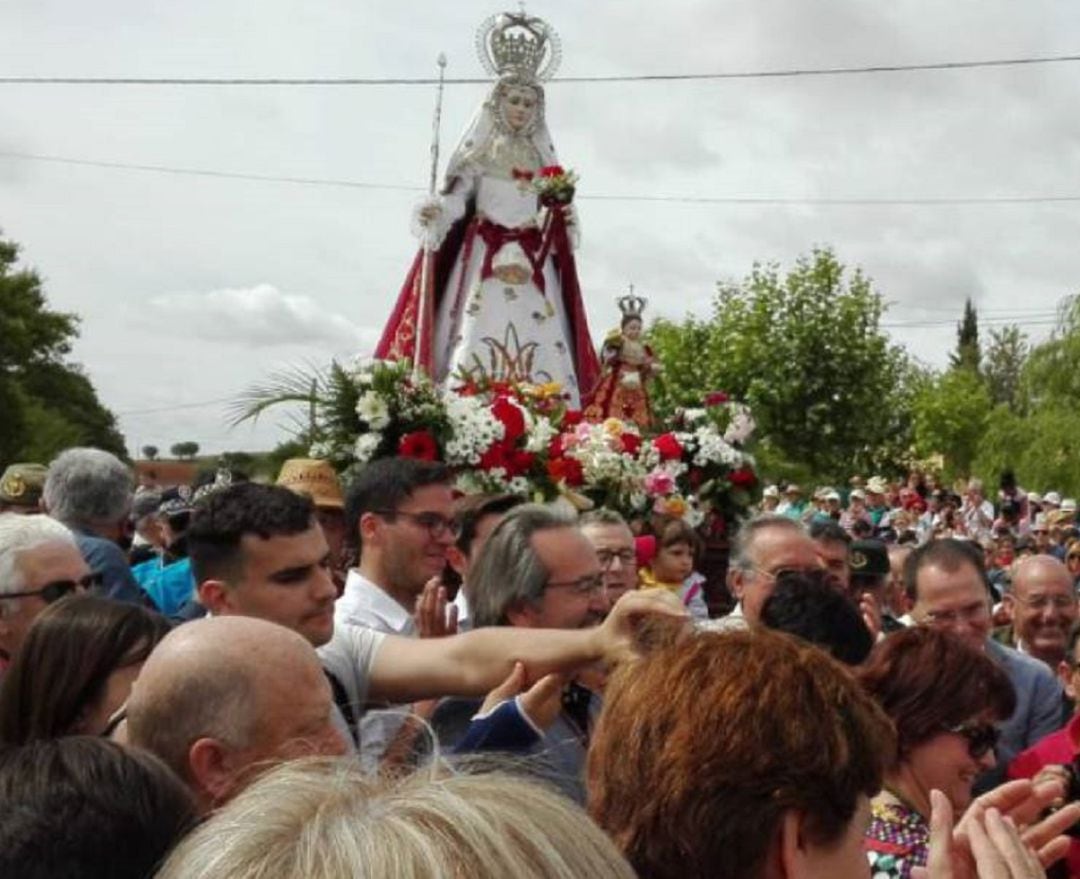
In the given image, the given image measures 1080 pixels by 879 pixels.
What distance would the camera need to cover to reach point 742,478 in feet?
25.6

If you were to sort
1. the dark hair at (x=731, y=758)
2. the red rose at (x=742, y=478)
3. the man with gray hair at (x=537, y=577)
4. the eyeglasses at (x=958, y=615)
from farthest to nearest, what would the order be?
the red rose at (x=742, y=478), the eyeglasses at (x=958, y=615), the man with gray hair at (x=537, y=577), the dark hair at (x=731, y=758)

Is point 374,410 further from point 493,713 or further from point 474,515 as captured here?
point 493,713

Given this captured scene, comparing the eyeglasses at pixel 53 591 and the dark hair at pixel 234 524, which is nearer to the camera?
the dark hair at pixel 234 524

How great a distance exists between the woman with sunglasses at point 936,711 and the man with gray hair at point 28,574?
2.01 metres

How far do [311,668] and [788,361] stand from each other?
2879cm

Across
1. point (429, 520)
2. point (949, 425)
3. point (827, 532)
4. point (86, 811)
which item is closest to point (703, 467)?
point (827, 532)

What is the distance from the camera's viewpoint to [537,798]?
1.31 metres

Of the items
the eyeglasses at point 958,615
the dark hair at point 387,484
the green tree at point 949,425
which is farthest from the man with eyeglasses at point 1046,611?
the green tree at point 949,425

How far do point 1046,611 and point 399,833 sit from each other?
15.7ft

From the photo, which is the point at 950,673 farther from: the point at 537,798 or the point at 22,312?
the point at 22,312

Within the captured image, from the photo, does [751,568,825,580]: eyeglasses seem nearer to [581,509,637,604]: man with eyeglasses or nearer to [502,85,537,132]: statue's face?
[581,509,637,604]: man with eyeglasses

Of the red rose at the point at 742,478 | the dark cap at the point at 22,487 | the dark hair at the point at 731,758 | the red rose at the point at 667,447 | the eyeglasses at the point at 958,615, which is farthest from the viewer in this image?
the red rose at the point at 742,478

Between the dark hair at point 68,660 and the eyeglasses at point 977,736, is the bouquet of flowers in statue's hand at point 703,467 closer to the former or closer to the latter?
the eyeglasses at point 977,736

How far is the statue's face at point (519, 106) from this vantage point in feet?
46.9
